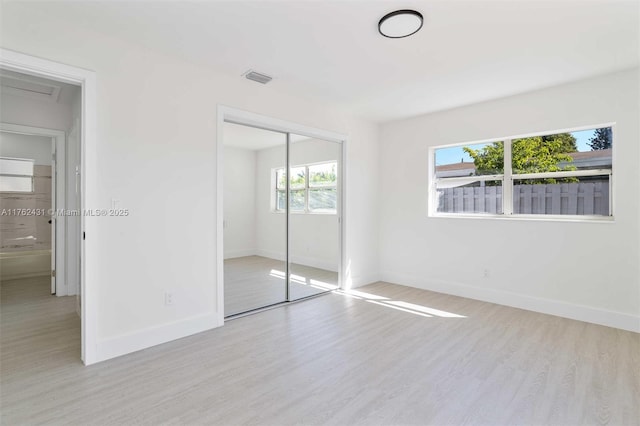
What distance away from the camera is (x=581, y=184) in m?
3.46

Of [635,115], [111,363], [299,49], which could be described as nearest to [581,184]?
[635,115]

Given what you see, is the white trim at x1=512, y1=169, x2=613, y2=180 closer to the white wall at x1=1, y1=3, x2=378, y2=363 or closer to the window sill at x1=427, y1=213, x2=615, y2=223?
the window sill at x1=427, y1=213, x2=615, y2=223

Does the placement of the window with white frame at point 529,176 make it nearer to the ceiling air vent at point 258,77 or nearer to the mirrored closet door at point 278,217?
the mirrored closet door at point 278,217

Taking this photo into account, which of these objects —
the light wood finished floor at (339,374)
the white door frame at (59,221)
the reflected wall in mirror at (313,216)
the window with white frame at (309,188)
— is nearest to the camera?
the light wood finished floor at (339,374)

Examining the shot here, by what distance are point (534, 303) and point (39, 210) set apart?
320 inches

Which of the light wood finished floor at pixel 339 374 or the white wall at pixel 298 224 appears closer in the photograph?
the light wood finished floor at pixel 339 374

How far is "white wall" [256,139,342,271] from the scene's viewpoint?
390 cm

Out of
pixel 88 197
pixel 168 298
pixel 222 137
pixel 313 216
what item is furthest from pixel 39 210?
pixel 313 216

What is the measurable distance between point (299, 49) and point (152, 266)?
2.36m

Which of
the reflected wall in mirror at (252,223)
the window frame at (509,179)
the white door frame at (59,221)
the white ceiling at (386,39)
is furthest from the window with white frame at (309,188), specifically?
the white door frame at (59,221)

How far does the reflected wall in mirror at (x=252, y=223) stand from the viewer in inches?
138

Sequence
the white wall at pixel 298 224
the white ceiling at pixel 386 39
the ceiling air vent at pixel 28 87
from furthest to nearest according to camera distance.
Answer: the white wall at pixel 298 224 → the ceiling air vent at pixel 28 87 → the white ceiling at pixel 386 39

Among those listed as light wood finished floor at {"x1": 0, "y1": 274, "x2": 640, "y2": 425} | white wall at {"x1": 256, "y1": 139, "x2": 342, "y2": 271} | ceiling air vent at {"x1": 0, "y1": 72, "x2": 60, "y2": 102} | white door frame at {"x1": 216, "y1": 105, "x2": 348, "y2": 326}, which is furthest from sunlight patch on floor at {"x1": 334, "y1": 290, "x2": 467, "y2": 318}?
ceiling air vent at {"x1": 0, "y1": 72, "x2": 60, "y2": 102}

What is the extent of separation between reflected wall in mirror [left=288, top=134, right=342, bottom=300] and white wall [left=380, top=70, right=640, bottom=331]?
3.29 feet
